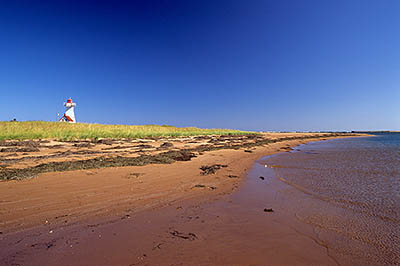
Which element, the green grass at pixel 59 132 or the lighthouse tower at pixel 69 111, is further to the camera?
the lighthouse tower at pixel 69 111

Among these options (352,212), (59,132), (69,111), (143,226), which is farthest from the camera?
(69,111)

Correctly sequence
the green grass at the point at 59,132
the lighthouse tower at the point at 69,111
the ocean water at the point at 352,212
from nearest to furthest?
1. the ocean water at the point at 352,212
2. the green grass at the point at 59,132
3. the lighthouse tower at the point at 69,111

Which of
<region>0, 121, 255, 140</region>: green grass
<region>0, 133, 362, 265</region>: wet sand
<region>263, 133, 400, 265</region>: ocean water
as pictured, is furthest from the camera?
<region>0, 121, 255, 140</region>: green grass

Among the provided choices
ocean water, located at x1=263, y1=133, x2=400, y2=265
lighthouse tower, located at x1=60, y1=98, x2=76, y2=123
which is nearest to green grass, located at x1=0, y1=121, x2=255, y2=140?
ocean water, located at x1=263, y1=133, x2=400, y2=265

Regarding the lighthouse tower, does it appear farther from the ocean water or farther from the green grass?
the ocean water

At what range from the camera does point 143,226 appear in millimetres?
3006

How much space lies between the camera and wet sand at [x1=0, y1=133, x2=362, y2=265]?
2.26 m

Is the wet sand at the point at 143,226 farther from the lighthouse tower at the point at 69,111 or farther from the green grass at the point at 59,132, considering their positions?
the lighthouse tower at the point at 69,111

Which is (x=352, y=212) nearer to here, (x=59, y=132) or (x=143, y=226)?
(x=143, y=226)

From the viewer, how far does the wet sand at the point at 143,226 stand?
2.26 metres

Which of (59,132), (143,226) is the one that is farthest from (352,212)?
(59,132)

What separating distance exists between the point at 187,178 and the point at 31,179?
475cm

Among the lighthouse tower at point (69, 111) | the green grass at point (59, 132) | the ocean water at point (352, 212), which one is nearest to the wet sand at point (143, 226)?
the ocean water at point (352, 212)

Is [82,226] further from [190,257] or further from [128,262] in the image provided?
[190,257]
